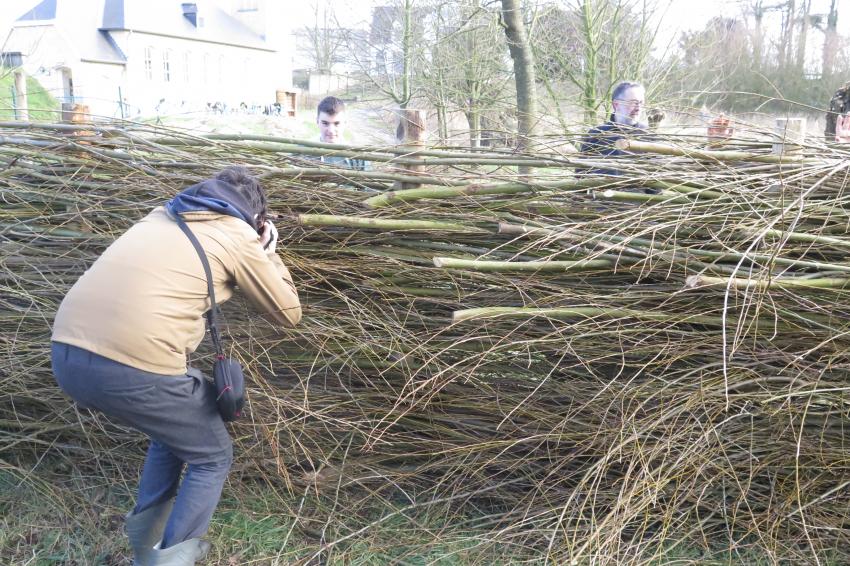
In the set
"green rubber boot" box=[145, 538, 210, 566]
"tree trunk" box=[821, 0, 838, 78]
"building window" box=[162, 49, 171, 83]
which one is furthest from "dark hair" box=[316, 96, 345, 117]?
"building window" box=[162, 49, 171, 83]

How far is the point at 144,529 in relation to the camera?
3.04 m

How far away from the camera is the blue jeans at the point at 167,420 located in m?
2.59

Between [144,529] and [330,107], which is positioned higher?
[330,107]

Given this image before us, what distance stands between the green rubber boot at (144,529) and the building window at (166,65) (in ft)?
133

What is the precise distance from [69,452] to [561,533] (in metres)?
2.60

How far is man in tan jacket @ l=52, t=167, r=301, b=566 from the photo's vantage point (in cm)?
258

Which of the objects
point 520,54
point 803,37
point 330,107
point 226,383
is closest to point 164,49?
point 803,37

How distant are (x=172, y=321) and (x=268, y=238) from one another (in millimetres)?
555

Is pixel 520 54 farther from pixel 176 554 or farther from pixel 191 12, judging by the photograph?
pixel 191 12

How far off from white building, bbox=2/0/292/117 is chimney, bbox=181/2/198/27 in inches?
2.3

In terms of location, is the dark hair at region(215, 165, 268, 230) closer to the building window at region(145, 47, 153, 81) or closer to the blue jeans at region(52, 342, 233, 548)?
the blue jeans at region(52, 342, 233, 548)

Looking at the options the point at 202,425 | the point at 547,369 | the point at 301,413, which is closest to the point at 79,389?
the point at 202,425

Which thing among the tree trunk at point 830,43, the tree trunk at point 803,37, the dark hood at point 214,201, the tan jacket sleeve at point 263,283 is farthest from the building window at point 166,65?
the tan jacket sleeve at point 263,283

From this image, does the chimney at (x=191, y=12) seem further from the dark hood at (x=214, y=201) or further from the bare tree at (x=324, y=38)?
the dark hood at (x=214, y=201)
